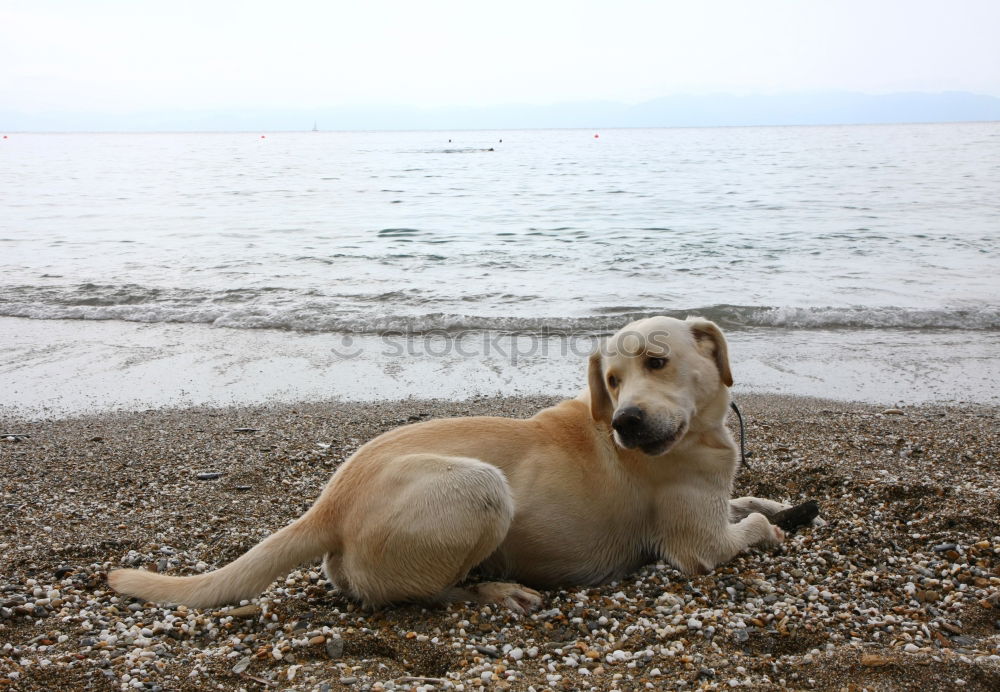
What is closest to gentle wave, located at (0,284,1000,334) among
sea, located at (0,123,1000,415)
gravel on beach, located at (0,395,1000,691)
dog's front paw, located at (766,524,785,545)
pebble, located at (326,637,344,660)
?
sea, located at (0,123,1000,415)

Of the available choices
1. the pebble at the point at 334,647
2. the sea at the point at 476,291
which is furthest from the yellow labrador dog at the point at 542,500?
the sea at the point at 476,291

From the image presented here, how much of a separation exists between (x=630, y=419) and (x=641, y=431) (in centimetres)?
9

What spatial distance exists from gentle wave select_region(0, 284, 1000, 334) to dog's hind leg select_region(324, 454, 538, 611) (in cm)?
804

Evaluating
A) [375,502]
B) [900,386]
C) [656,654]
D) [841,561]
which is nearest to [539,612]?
[656,654]

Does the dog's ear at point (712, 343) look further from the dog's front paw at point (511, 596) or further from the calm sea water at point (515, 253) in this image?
the calm sea water at point (515, 253)

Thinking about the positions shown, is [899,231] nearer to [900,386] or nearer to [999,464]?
[900,386]

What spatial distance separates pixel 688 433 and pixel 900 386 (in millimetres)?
5511

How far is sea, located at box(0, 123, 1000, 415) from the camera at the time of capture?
364 inches

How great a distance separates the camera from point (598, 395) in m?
4.37

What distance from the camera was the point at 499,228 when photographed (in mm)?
23547

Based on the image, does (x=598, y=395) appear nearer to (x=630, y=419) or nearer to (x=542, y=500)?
(x=630, y=419)

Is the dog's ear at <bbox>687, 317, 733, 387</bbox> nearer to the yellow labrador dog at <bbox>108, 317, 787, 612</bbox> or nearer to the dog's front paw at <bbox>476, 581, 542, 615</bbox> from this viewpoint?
the yellow labrador dog at <bbox>108, 317, 787, 612</bbox>

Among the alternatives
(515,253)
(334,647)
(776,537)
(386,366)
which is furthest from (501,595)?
(515,253)

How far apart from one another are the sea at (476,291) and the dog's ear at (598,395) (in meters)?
4.44
